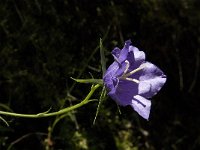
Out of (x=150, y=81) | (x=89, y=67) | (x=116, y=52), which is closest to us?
(x=116, y=52)

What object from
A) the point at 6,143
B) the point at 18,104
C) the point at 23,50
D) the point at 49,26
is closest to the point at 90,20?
the point at 49,26

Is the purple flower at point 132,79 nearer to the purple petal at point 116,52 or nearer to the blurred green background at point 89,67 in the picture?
the purple petal at point 116,52

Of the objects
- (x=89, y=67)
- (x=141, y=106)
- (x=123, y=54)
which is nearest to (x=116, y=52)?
(x=123, y=54)

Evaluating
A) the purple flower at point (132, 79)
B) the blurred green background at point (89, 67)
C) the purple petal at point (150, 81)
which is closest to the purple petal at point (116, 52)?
the purple flower at point (132, 79)

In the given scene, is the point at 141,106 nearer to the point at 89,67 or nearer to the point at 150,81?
the point at 150,81

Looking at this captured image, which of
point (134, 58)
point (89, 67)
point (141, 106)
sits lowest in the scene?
point (89, 67)

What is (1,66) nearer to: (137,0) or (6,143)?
(6,143)
